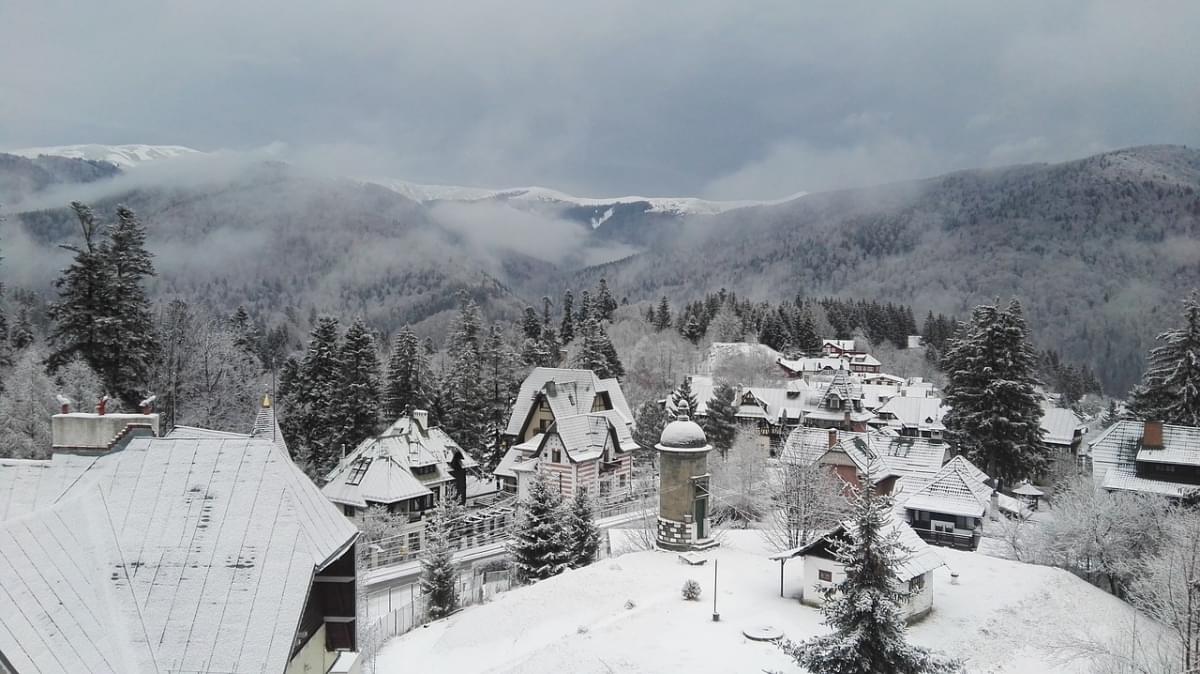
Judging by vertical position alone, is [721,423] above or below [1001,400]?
below

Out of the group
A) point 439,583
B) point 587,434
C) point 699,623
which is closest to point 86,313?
point 439,583

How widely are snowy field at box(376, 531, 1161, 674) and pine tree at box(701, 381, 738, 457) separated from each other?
28413mm

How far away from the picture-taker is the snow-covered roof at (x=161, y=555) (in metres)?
9.49

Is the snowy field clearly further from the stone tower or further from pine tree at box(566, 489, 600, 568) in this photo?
pine tree at box(566, 489, 600, 568)

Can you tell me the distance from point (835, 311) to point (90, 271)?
146340mm

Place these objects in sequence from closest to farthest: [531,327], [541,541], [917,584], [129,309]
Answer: [917,584]
[541,541]
[129,309]
[531,327]

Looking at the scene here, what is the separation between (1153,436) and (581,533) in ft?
93.7

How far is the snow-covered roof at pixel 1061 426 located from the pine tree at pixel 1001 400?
25133mm

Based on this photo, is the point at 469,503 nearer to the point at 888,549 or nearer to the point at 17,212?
the point at 888,549

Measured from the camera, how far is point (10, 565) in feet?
31.1

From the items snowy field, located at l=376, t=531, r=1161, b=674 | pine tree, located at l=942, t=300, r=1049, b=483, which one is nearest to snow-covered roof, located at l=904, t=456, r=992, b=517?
pine tree, located at l=942, t=300, r=1049, b=483

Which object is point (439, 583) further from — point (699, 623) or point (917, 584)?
point (917, 584)

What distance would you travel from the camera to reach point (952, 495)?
121ft

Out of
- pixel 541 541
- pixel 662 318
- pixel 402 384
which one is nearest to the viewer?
pixel 541 541
